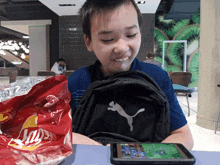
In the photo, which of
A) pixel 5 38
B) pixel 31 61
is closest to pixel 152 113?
pixel 31 61

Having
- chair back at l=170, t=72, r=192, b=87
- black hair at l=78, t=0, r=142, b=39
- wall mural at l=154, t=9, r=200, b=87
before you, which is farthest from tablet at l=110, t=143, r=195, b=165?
wall mural at l=154, t=9, r=200, b=87

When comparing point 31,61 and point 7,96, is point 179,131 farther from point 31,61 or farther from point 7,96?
point 31,61

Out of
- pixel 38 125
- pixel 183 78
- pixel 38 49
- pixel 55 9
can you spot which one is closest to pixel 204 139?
pixel 183 78

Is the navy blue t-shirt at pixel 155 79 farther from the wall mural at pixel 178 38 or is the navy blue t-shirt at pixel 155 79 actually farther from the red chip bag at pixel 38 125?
the wall mural at pixel 178 38

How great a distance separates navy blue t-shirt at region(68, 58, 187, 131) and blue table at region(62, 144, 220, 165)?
0.73ft

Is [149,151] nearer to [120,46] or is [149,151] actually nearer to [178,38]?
[120,46]

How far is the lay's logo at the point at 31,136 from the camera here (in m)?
0.33

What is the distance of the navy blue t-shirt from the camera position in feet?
2.02

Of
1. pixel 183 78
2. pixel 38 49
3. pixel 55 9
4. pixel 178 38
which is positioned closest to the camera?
pixel 183 78

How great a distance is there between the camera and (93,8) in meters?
0.59

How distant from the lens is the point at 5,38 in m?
14.2

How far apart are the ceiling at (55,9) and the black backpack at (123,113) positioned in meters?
4.08

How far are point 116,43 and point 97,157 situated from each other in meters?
0.31

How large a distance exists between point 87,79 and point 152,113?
245 mm
